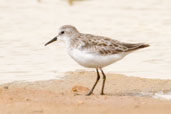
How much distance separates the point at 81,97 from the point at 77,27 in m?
6.11

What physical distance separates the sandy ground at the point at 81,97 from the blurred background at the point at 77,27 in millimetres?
555

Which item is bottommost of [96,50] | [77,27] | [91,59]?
[77,27]

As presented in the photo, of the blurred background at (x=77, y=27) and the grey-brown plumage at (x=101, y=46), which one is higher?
the grey-brown plumage at (x=101, y=46)

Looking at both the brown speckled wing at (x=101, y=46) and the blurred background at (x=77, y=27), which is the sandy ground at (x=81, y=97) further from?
the brown speckled wing at (x=101, y=46)

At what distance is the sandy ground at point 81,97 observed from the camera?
7797mm

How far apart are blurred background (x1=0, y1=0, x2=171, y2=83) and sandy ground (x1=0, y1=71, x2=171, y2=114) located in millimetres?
555

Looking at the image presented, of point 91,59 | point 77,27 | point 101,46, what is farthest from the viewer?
point 77,27

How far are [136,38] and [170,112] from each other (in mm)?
6263

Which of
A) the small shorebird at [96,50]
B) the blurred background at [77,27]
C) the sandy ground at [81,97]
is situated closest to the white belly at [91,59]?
the small shorebird at [96,50]

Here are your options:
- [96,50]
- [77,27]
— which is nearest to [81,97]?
[96,50]

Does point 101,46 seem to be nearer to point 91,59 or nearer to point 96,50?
point 96,50

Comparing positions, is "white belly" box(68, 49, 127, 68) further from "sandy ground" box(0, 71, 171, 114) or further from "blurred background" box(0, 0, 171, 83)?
"blurred background" box(0, 0, 171, 83)

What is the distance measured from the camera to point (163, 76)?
1115 centimetres

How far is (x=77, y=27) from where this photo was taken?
1484 cm
